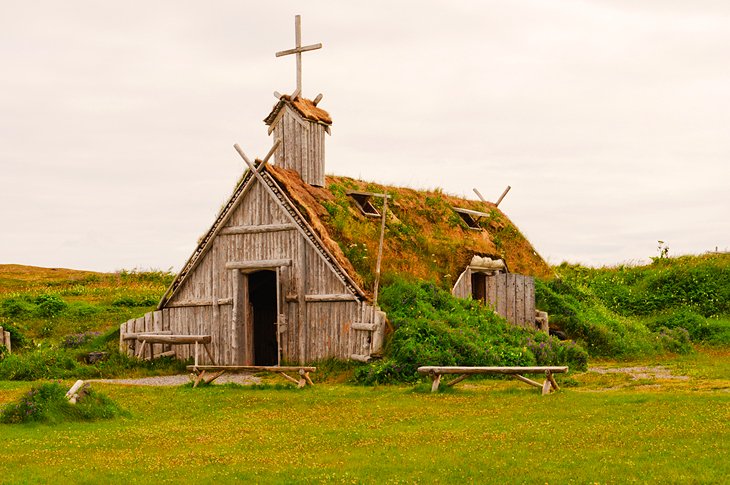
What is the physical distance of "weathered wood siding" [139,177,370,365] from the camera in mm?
28562

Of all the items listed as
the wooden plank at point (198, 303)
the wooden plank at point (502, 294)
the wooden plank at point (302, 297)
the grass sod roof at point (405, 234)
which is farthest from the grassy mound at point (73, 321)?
the wooden plank at point (502, 294)

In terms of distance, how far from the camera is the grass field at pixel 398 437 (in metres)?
12.6

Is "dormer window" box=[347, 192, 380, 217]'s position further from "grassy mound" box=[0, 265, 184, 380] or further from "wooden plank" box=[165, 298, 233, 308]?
"grassy mound" box=[0, 265, 184, 380]

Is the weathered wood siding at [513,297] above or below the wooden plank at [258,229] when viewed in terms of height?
below

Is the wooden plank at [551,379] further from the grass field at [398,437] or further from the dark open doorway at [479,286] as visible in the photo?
the dark open doorway at [479,286]

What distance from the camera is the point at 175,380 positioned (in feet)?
91.1

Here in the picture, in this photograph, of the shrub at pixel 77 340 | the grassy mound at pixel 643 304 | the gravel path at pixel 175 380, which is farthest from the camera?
the grassy mound at pixel 643 304

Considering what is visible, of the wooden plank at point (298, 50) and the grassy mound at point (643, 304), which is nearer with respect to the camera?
the wooden plank at point (298, 50)

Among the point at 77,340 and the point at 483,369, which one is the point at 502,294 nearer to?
the point at 483,369

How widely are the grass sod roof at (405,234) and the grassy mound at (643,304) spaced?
2.57 metres

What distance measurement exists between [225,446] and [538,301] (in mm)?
23615

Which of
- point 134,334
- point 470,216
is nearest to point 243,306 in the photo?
point 134,334

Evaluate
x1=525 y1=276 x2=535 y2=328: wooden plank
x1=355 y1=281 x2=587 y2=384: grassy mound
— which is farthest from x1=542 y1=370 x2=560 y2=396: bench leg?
x1=525 y1=276 x2=535 y2=328: wooden plank

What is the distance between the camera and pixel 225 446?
15352 mm
